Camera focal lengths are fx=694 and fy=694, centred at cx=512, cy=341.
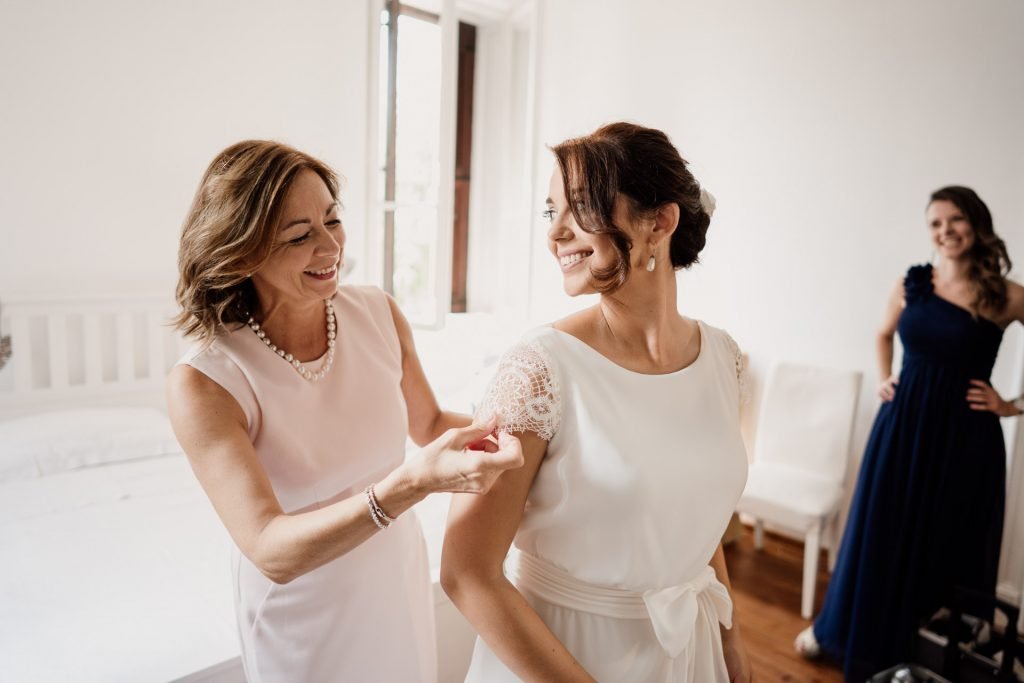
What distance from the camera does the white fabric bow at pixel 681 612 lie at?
102 centimetres

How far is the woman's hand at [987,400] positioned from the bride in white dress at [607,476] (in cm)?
168

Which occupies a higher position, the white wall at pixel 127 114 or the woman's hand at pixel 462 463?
the white wall at pixel 127 114

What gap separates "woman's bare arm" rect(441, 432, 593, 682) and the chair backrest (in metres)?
2.53

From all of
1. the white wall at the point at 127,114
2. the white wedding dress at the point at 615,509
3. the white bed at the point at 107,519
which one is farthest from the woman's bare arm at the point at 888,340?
the white wall at the point at 127,114

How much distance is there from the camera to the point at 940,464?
239 cm

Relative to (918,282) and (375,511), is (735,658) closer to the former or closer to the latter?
(375,511)

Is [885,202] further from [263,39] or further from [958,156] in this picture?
[263,39]

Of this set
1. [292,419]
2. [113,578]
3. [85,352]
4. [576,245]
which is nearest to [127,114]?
[85,352]

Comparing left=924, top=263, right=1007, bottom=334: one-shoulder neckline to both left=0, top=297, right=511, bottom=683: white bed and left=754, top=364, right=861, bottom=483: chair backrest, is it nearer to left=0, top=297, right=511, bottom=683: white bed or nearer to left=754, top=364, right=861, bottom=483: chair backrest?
left=754, top=364, right=861, bottom=483: chair backrest

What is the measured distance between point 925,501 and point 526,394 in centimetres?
205

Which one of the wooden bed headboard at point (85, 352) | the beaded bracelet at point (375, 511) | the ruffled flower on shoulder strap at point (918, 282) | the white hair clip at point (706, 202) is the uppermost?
the white hair clip at point (706, 202)

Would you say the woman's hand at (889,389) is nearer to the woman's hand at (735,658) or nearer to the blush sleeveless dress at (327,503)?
the woman's hand at (735,658)

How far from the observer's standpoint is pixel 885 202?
3070 millimetres

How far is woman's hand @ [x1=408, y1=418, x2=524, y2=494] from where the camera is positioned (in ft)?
2.69
